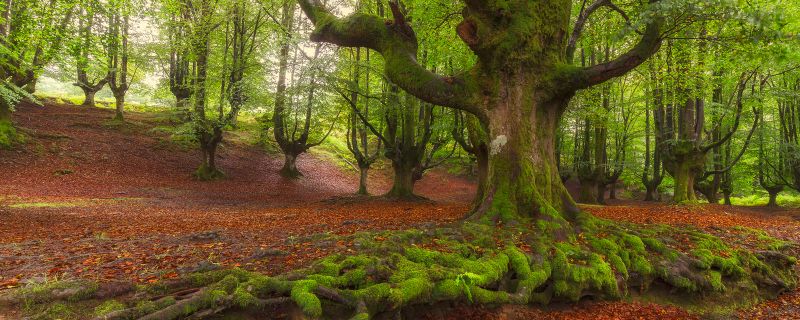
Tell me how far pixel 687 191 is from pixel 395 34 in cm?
1416

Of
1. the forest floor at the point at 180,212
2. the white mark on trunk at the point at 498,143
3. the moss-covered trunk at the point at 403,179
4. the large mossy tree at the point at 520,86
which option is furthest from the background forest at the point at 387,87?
the white mark on trunk at the point at 498,143

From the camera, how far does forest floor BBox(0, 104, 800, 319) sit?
14.5 ft

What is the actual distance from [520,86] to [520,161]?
1.32m

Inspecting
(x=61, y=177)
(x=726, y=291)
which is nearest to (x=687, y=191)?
(x=726, y=291)

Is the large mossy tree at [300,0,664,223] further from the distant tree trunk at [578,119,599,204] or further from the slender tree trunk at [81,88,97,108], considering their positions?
the slender tree trunk at [81,88,97,108]

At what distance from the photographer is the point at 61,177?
1556cm

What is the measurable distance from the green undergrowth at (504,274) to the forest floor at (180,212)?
28 centimetres

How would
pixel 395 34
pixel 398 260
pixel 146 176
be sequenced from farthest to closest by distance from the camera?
pixel 146 176 < pixel 395 34 < pixel 398 260

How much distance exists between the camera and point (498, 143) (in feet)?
21.5

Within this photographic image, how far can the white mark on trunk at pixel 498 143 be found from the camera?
6.51m

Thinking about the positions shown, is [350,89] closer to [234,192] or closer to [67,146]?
[234,192]

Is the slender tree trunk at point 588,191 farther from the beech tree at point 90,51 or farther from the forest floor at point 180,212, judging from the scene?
the beech tree at point 90,51

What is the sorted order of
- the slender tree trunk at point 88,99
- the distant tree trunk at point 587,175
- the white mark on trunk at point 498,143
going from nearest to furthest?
the white mark on trunk at point 498,143
the distant tree trunk at point 587,175
the slender tree trunk at point 88,99

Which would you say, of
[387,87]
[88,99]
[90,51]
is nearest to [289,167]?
[387,87]
